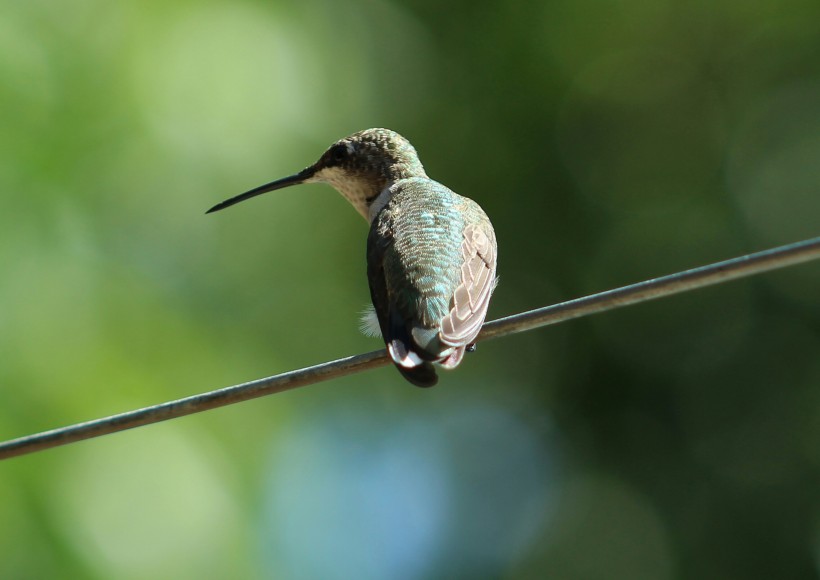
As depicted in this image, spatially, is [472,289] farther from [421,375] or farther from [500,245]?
[500,245]

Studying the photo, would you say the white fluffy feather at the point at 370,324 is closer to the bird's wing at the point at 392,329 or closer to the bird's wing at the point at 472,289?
the bird's wing at the point at 392,329

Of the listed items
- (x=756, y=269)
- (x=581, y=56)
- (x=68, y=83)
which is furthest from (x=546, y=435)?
(x=756, y=269)

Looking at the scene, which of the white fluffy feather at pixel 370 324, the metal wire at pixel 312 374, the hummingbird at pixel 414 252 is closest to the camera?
the metal wire at pixel 312 374

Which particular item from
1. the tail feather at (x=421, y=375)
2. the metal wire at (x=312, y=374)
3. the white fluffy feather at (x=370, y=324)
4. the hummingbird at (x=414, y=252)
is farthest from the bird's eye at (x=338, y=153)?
the metal wire at (x=312, y=374)

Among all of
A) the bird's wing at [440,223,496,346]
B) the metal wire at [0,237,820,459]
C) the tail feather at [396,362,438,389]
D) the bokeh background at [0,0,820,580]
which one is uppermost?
the metal wire at [0,237,820,459]

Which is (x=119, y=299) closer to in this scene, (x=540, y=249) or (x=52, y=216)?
(x=52, y=216)

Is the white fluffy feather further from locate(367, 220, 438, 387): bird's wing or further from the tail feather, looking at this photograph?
the tail feather

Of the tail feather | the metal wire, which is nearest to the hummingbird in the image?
the tail feather
